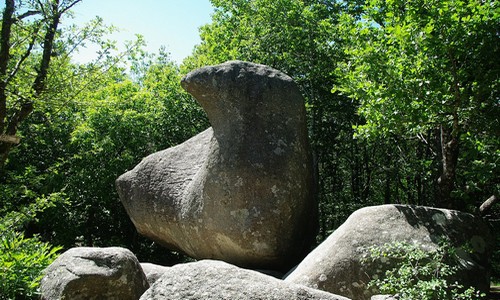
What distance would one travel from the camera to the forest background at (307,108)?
5898 millimetres

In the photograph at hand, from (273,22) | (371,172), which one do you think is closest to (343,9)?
(273,22)

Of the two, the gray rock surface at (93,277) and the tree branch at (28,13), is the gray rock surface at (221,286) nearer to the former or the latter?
the gray rock surface at (93,277)

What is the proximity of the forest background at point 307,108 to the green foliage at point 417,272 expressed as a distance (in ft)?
4.96

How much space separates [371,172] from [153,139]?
6.55 m

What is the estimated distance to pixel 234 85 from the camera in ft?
23.9

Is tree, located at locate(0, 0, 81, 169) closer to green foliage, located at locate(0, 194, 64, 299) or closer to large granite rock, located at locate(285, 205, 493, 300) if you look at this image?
green foliage, located at locate(0, 194, 64, 299)

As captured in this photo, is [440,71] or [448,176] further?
[448,176]

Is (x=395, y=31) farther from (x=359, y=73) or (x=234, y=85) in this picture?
(x=234, y=85)

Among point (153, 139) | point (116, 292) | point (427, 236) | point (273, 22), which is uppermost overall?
point (273, 22)

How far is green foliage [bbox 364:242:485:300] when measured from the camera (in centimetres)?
425

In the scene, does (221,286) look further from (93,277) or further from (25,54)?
(25,54)

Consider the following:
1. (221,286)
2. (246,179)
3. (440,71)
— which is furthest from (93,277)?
(440,71)

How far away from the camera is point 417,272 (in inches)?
181

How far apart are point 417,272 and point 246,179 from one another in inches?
118
